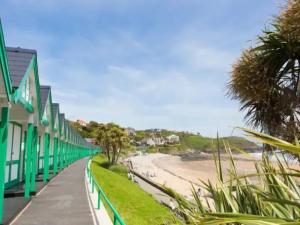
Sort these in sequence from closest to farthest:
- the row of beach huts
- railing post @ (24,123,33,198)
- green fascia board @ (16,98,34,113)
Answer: the row of beach huts < green fascia board @ (16,98,34,113) < railing post @ (24,123,33,198)

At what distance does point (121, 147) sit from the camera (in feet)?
171

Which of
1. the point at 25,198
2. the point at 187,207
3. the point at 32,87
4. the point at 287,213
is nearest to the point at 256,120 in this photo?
the point at 187,207

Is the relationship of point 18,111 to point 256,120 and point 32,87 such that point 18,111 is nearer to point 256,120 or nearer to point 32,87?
point 32,87

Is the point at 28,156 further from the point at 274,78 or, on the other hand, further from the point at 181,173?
the point at 181,173

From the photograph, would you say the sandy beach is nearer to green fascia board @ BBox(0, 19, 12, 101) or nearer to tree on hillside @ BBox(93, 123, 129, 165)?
green fascia board @ BBox(0, 19, 12, 101)

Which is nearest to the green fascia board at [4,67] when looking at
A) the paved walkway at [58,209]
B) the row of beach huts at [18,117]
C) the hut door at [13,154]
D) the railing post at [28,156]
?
the row of beach huts at [18,117]

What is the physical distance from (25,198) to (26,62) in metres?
5.20

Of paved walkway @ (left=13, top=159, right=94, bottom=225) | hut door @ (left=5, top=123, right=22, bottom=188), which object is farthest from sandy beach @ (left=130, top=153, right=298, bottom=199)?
hut door @ (left=5, top=123, right=22, bottom=188)

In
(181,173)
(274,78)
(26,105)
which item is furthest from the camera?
(181,173)

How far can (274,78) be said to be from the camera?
6887mm

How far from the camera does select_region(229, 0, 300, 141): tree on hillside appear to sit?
6.28 meters

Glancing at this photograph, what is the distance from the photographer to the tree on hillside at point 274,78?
628cm

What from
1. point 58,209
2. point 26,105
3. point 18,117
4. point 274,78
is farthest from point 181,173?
point 274,78

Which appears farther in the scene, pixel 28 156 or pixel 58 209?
pixel 28 156
